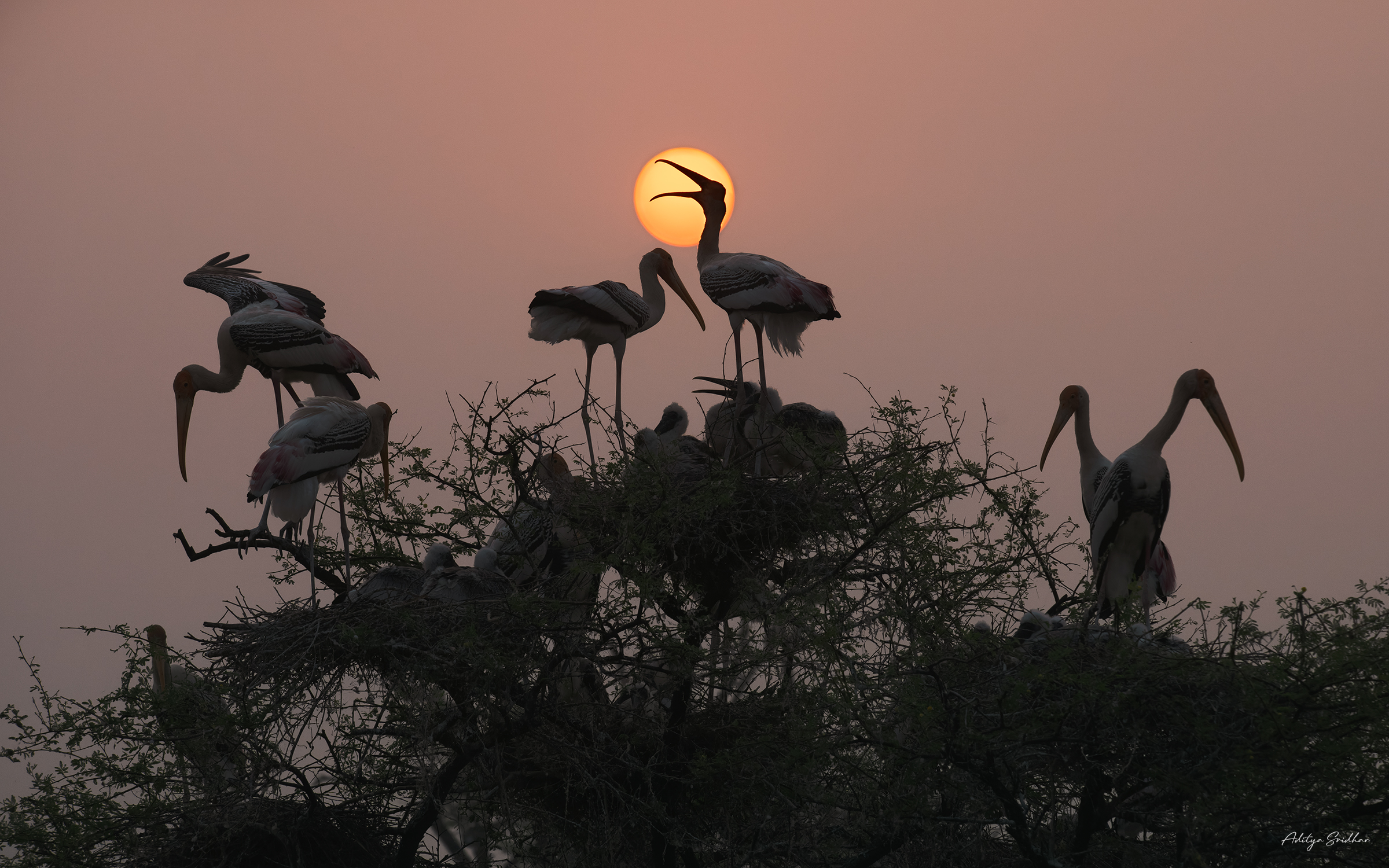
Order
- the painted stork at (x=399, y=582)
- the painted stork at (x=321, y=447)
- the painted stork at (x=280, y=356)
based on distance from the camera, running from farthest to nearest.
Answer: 1. the painted stork at (x=280, y=356)
2. the painted stork at (x=321, y=447)
3. the painted stork at (x=399, y=582)

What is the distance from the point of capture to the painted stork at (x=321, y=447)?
7.46 metres

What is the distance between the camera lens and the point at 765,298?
28.4ft

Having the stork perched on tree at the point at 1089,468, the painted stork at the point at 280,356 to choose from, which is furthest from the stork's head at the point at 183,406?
the stork perched on tree at the point at 1089,468

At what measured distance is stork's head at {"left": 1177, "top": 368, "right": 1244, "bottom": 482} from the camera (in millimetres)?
8031

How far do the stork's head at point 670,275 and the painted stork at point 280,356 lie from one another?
2.63 meters

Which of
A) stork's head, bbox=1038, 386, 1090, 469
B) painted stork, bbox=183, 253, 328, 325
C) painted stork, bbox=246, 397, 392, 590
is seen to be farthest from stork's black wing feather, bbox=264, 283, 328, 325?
stork's head, bbox=1038, 386, 1090, 469

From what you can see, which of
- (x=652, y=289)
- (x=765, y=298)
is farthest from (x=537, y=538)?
(x=652, y=289)

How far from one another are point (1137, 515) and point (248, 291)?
706 centimetres

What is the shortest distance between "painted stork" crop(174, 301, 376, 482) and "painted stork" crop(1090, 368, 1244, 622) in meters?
5.14

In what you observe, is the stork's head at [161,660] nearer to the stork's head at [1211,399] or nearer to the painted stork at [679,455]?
the painted stork at [679,455]

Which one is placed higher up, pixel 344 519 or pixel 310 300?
pixel 310 300

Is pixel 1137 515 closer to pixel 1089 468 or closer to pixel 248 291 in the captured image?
pixel 1089 468

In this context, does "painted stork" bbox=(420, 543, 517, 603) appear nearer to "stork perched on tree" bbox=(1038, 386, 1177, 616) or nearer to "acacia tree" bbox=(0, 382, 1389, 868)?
"acacia tree" bbox=(0, 382, 1389, 868)

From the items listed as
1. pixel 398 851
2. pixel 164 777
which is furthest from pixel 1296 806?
pixel 164 777
